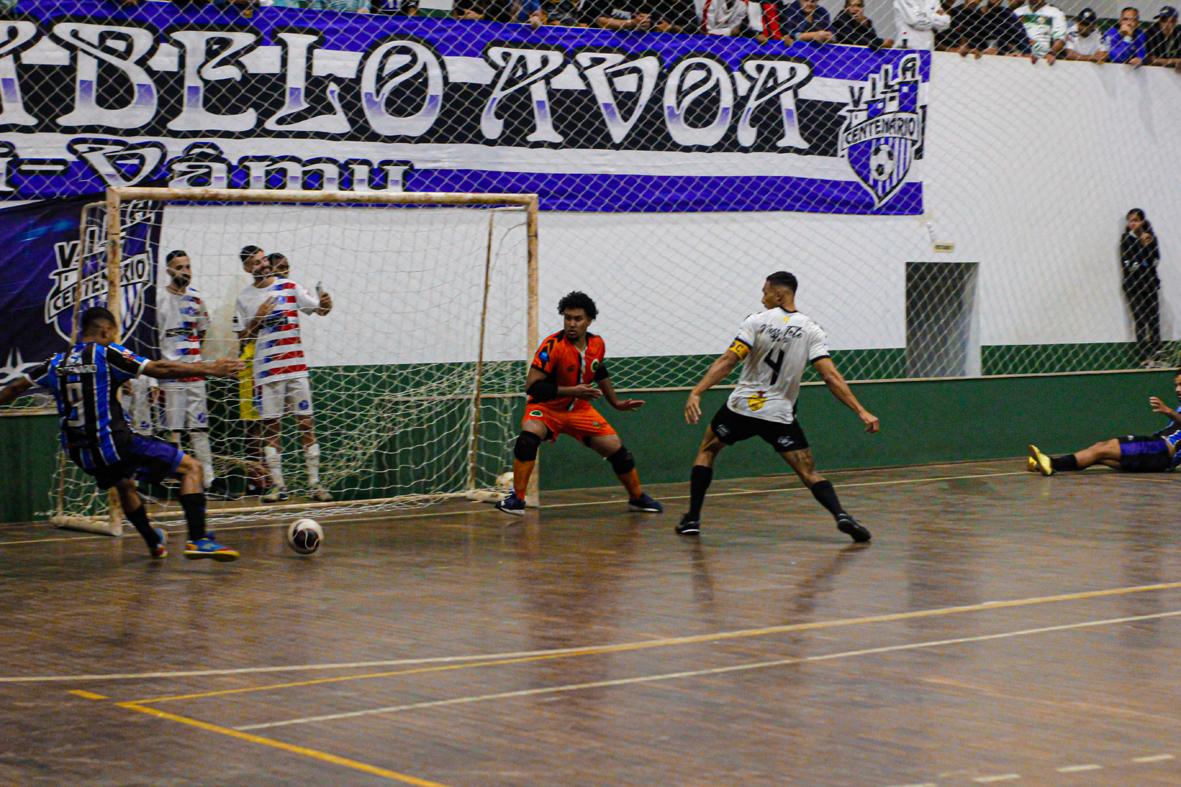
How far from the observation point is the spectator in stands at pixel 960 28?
70.1 feet

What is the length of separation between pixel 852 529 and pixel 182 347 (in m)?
6.08

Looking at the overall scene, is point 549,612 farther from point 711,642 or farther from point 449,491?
point 449,491

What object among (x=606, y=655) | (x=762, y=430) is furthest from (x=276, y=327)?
(x=606, y=655)

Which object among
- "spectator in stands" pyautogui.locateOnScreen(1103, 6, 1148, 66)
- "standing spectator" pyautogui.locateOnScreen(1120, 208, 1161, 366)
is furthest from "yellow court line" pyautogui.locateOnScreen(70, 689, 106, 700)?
"spectator in stands" pyautogui.locateOnScreen(1103, 6, 1148, 66)

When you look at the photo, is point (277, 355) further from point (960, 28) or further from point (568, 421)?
Answer: point (960, 28)

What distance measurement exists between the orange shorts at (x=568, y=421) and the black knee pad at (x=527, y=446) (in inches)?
5.7

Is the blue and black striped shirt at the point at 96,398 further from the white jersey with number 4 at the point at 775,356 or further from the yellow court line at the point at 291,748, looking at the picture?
the yellow court line at the point at 291,748

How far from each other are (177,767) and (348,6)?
40.3 ft

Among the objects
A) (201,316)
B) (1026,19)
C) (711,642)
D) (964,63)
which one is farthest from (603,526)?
(1026,19)

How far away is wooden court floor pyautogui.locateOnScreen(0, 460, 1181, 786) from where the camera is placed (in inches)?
261

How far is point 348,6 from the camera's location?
17.6 meters

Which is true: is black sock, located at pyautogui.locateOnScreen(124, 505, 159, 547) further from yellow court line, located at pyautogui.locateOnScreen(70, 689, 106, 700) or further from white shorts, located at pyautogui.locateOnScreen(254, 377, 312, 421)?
yellow court line, located at pyautogui.locateOnScreen(70, 689, 106, 700)

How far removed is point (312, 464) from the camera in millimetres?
15883

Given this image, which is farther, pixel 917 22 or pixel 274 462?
pixel 917 22
